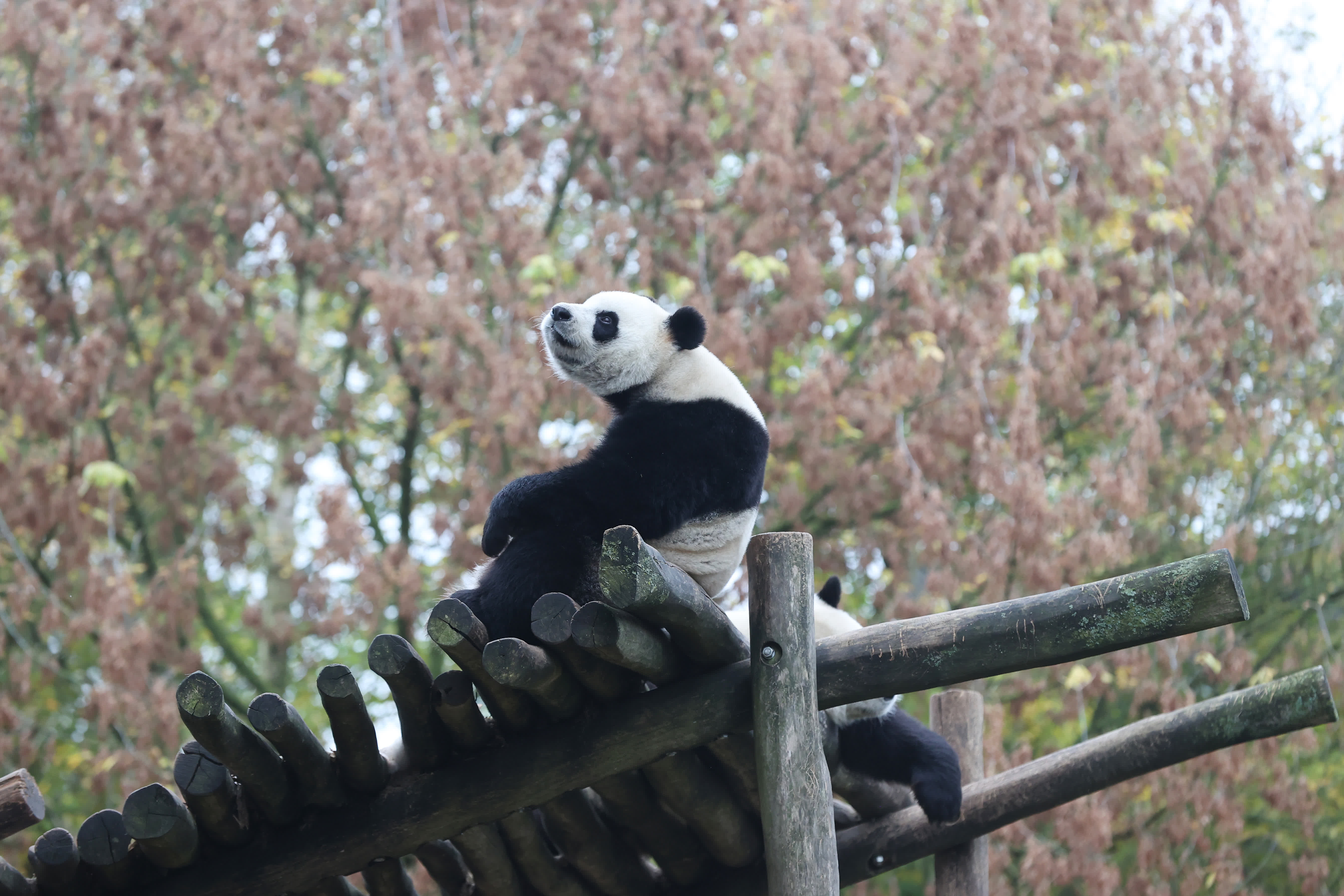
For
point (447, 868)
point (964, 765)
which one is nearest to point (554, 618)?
point (447, 868)

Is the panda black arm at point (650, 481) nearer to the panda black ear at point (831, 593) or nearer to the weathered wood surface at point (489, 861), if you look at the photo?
the panda black ear at point (831, 593)

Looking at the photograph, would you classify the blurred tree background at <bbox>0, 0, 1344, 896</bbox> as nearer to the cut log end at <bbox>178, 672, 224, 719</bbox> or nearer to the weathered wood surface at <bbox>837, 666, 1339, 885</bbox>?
the weathered wood surface at <bbox>837, 666, 1339, 885</bbox>

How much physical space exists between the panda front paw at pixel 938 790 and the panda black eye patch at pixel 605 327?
184 centimetres

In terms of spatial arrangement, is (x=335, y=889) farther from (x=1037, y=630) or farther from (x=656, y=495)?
(x=1037, y=630)

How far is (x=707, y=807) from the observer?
3.83m

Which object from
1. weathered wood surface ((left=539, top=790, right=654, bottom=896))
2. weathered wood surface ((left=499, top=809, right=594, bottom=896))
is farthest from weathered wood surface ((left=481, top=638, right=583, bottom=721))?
weathered wood surface ((left=499, top=809, right=594, bottom=896))

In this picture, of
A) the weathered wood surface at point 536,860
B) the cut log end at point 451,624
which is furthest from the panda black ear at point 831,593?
the cut log end at point 451,624

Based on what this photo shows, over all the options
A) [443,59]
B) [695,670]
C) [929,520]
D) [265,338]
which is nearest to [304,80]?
[443,59]

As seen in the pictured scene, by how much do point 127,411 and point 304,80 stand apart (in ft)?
9.57

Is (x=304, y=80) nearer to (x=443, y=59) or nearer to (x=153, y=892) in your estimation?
(x=443, y=59)

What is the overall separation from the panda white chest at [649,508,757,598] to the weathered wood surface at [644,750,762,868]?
538mm

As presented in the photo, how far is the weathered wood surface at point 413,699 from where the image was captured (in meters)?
3.11

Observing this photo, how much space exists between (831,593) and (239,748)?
7.15 feet

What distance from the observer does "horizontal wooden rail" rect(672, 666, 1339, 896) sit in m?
3.86
